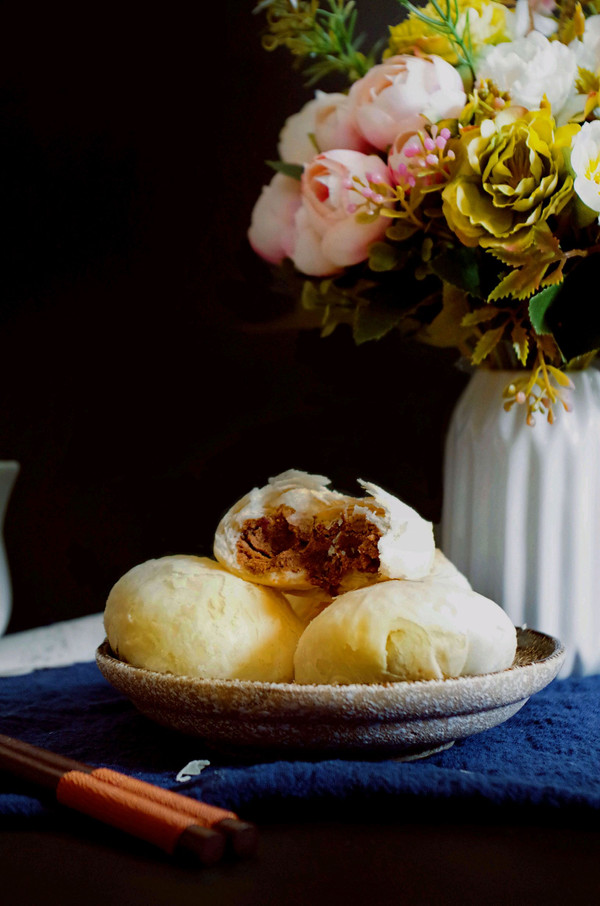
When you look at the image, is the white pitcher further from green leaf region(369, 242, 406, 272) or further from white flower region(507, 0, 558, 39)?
white flower region(507, 0, 558, 39)

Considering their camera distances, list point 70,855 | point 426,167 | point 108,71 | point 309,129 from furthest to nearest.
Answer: point 108,71
point 309,129
point 426,167
point 70,855

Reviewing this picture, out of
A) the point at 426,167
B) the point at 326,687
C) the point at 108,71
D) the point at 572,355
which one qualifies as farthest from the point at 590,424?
the point at 108,71

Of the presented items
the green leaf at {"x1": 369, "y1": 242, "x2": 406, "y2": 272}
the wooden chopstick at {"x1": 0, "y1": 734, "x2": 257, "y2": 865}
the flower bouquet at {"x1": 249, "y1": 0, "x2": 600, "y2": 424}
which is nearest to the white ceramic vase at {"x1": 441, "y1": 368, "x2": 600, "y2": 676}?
the flower bouquet at {"x1": 249, "y1": 0, "x2": 600, "y2": 424}

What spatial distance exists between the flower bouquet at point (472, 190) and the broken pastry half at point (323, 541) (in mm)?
149

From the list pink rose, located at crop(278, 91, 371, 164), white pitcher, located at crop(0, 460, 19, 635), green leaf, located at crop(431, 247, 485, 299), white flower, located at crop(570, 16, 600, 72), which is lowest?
white pitcher, located at crop(0, 460, 19, 635)

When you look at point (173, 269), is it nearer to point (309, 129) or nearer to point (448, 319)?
point (309, 129)

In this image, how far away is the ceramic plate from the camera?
50 cm

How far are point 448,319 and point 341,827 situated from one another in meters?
0.41

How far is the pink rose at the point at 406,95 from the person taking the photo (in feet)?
2.25

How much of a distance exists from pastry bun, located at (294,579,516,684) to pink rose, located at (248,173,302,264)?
0.36 metres

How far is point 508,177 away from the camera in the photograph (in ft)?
2.14

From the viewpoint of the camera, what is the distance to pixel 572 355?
2.29 feet

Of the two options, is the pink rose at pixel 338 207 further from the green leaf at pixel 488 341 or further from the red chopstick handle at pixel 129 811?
the red chopstick handle at pixel 129 811

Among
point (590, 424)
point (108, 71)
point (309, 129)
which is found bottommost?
point (590, 424)
